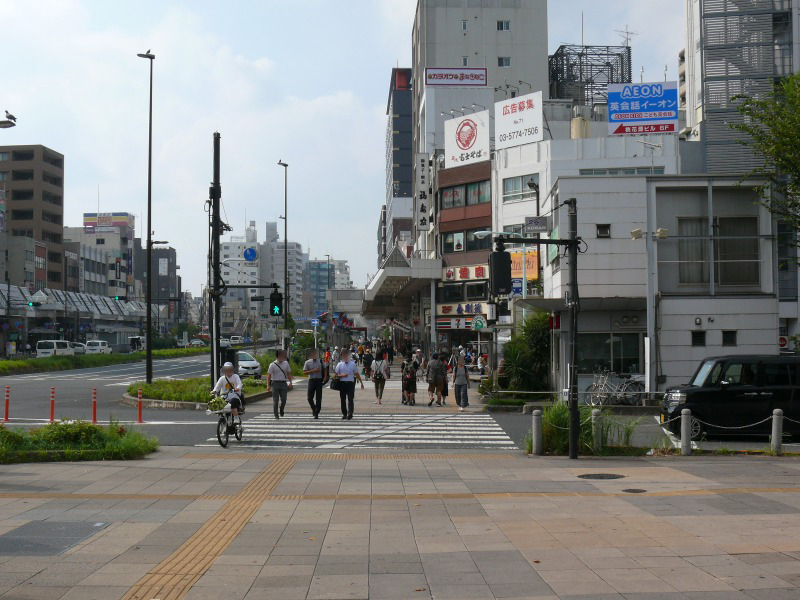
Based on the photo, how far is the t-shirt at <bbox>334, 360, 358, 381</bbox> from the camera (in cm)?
2258

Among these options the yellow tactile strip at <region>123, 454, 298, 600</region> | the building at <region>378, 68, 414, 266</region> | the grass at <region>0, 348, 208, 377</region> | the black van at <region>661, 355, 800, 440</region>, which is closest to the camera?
the yellow tactile strip at <region>123, 454, 298, 600</region>

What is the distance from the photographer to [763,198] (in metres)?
26.8

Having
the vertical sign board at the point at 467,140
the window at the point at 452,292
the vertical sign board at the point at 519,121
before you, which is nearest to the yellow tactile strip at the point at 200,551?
the vertical sign board at the point at 519,121

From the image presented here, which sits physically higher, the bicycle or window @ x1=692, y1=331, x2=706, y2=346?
window @ x1=692, y1=331, x2=706, y2=346

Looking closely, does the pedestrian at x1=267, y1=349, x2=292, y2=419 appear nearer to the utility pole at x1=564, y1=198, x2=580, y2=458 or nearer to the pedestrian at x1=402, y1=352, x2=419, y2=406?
the pedestrian at x1=402, y1=352, x2=419, y2=406

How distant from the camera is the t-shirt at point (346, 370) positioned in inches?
889

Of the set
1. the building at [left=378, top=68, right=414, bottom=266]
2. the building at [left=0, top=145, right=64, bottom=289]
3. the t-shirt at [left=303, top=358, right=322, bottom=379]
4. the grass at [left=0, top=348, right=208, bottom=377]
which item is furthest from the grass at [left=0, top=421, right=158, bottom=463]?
the building at [left=378, top=68, right=414, bottom=266]

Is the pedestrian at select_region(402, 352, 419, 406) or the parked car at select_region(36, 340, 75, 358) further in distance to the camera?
the parked car at select_region(36, 340, 75, 358)

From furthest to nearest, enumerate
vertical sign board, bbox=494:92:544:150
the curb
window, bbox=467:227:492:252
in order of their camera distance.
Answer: window, bbox=467:227:492:252, vertical sign board, bbox=494:92:544:150, the curb

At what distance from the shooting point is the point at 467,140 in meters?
62.2

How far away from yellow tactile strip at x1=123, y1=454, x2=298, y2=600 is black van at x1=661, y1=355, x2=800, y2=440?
10490 millimetres

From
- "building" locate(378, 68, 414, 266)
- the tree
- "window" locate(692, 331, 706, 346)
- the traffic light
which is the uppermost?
"building" locate(378, 68, 414, 266)

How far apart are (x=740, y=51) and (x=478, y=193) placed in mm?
21179

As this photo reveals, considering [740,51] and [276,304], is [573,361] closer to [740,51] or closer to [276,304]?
[276,304]
